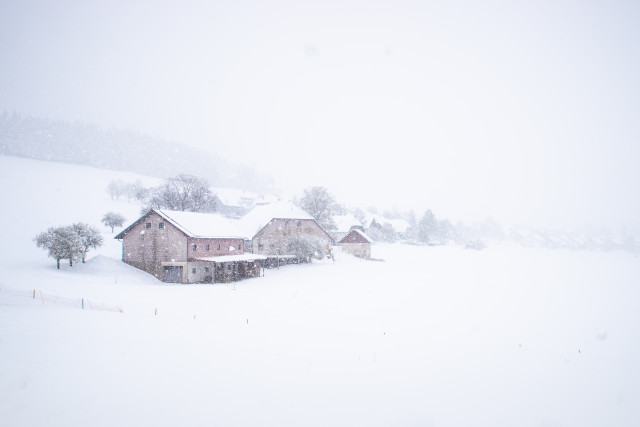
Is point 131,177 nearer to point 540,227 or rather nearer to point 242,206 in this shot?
point 242,206

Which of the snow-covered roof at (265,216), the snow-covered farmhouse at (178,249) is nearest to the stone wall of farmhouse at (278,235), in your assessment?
the snow-covered roof at (265,216)

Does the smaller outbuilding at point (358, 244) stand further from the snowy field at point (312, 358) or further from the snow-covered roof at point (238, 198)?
the snow-covered roof at point (238, 198)

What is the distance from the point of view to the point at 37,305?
14633 millimetres

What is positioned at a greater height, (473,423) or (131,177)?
(131,177)

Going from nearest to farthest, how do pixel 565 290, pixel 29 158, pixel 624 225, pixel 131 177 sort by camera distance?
pixel 565 290 → pixel 29 158 → pixel 131 177 → pixel 624 225

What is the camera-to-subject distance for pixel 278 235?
1876 inches

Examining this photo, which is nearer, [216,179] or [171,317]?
[171,317]

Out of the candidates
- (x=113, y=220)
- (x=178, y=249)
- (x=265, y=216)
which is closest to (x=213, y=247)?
(x=178, y=249)

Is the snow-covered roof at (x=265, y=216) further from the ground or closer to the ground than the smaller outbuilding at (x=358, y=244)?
further from the ground

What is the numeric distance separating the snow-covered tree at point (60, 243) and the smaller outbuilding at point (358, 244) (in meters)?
40.3

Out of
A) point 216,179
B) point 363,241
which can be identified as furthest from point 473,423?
point 216,179

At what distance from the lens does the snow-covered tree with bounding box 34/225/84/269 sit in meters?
28.1

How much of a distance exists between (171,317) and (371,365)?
996cm

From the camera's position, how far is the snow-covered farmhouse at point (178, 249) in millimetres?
31656
